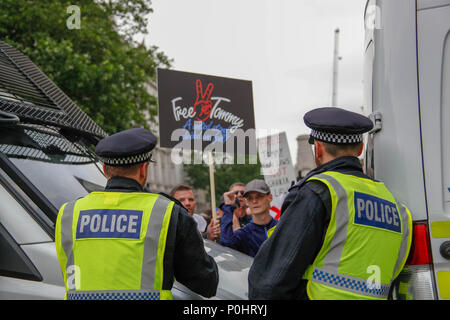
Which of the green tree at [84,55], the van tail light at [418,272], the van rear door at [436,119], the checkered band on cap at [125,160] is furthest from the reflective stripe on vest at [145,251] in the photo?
the green tree at [84,55]

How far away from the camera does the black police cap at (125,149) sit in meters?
2.42

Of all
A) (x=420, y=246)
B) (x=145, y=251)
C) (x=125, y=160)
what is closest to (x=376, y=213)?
(x=420, y=246)

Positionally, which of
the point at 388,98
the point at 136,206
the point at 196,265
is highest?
the point at 388,98

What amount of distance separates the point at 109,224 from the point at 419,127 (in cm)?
161

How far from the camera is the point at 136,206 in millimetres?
2357

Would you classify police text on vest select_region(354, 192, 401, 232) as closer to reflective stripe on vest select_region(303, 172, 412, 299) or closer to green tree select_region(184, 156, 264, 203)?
reflective stripe on vest select_region(303, 172, 412, 299)

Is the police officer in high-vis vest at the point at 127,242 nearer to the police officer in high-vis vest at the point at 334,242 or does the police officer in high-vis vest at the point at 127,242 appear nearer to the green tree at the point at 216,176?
the police officer in high-vis vest at the point at 334,242

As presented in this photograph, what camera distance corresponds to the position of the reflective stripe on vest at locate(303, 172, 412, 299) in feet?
7.21

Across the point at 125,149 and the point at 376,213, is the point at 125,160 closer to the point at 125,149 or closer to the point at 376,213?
the point at 125,149

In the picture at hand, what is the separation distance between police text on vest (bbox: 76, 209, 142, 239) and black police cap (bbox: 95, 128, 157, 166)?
0.27 metres

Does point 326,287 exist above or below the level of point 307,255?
below
